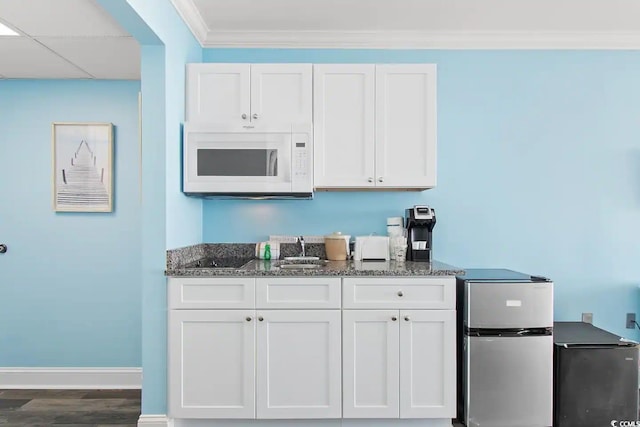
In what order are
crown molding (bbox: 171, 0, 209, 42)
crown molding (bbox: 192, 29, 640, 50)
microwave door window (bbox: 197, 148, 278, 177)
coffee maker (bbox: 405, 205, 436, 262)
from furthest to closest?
crown molding (bbox: 192, 29, 640, 50)
coffee maker (bbox: 405, 205, 436, 262)
microwave door window (bbox: 197, 148, 278, 177)
crown molding (bbox: 171, 0, 209, 42)

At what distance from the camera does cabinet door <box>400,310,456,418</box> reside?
→ 2396 mm

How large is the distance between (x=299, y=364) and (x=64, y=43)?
2297 mm

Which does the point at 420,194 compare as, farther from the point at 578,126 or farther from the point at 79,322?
the point at 79,322

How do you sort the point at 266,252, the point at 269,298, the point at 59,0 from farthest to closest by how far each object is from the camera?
the point at 266,252 < the point at 269,298 < the point at 59,0

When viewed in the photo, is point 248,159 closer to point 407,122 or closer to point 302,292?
point 302,292

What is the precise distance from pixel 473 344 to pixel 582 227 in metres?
1.37

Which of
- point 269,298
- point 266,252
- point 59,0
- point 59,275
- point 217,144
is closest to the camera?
point 59,0

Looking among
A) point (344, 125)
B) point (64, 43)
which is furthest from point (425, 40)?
point (64, 43)

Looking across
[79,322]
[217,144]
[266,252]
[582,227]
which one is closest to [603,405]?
[582,227]

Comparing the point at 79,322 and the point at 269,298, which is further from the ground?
the point at 269,298

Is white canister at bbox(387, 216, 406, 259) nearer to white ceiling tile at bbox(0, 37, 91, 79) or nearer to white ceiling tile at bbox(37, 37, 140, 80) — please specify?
white ceiling tile at bbox(37, 37, 140, 80)

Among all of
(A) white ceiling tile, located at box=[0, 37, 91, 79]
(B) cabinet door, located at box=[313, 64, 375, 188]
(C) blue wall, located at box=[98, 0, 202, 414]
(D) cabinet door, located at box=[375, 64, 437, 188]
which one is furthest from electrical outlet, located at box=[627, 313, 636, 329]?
(A) white ceiling tile, located at box=[0, 37, 91, 79]

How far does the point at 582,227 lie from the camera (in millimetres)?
3127

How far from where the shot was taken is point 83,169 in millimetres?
3225
